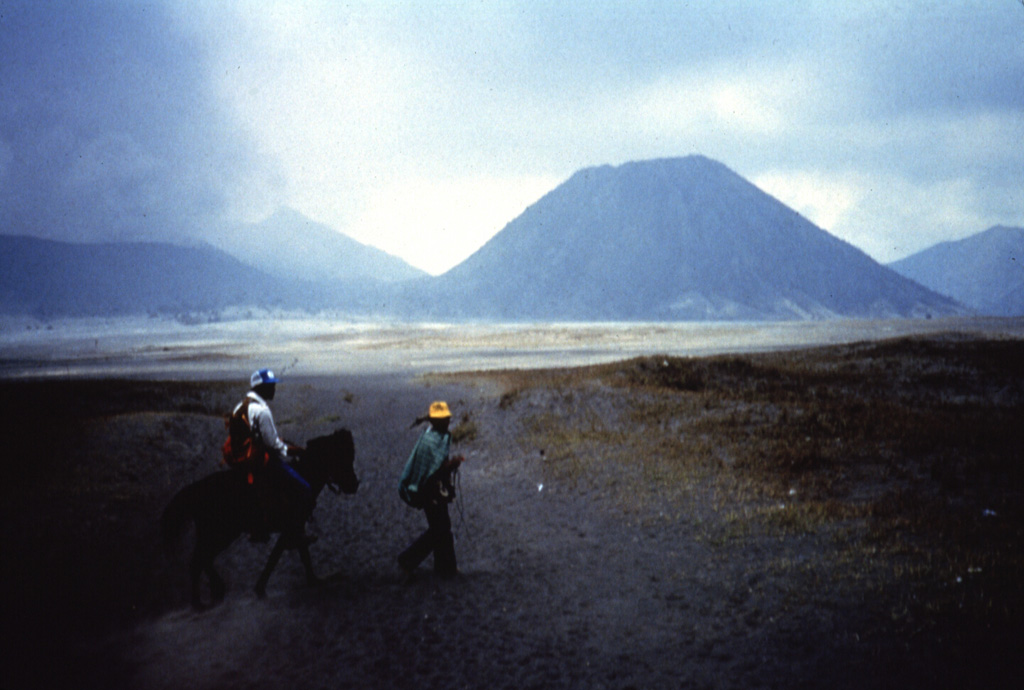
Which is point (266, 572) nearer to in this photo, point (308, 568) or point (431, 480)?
point (308, 568)

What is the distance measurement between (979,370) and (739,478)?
27.2 m

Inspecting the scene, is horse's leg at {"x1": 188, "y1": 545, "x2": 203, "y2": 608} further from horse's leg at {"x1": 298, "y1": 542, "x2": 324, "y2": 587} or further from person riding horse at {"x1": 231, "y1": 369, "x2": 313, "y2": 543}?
horse's leg at {"x1": 298, "y1": 542, "x2": 324, "y2": 587}

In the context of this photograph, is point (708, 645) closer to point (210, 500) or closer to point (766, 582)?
point (766, 582)

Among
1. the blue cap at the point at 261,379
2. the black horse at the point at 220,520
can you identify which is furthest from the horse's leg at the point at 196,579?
the blue cap at the point at 261,379

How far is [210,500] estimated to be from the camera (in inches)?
339

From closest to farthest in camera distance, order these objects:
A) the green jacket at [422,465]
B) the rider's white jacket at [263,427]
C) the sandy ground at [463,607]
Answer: the sandy ground at [463,607] < the rider's white jacket at [263,427] < the green jacket at [422,465]

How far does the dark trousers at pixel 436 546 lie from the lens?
8834 millimetres

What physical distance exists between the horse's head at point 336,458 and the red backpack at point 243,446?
29.1 inches

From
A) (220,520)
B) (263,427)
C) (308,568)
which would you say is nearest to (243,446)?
(263,427)

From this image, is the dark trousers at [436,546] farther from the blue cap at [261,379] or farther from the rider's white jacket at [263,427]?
the blue cap at [261,379]

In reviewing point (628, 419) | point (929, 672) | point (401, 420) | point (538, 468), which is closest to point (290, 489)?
point (929, 672)

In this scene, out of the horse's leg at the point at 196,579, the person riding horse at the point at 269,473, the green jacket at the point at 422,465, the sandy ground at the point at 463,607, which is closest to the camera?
the sandy ground at the point at 463,607

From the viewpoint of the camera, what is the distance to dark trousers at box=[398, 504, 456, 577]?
8834 mm

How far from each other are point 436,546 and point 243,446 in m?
3.11
